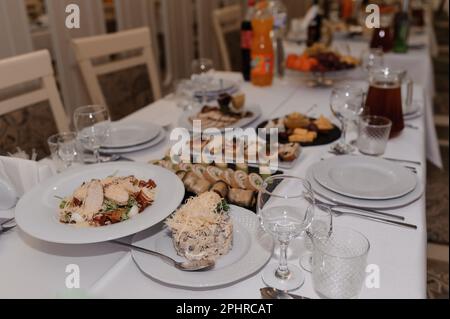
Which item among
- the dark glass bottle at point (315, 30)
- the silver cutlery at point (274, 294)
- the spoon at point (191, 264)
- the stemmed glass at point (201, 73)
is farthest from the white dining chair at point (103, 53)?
the silver cutlery at point (274, 294)

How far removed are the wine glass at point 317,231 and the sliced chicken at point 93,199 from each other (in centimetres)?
38

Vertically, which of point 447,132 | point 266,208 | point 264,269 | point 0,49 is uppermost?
point 0,49

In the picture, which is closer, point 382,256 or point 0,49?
point 382,256

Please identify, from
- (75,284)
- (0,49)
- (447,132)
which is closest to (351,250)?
(75,284)

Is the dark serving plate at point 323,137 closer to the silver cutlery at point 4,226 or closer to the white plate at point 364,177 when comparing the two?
the white plate at point 364,177

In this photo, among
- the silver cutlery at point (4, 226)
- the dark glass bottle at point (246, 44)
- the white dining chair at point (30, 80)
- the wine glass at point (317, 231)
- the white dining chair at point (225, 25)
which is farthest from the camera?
the white dining chair at point (225, 25)

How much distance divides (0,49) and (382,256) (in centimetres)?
185

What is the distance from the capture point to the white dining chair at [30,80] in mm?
1348

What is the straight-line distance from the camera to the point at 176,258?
0.75 meters

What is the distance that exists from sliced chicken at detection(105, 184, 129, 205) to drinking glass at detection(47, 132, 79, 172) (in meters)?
0.29

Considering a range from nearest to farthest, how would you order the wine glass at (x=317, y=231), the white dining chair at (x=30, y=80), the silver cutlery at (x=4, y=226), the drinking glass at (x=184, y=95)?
the wine glass at (x=317, y=231) → the silver cutlery at (x=4, y=226) → the white dining chair at (x=30, y=80) → the drinking glass at (x=184, y=95)

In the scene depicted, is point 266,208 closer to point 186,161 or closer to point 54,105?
point 186,161

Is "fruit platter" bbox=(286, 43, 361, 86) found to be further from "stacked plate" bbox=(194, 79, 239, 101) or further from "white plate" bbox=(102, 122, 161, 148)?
"white plate" bbox=(102, 122, 161, 148)
